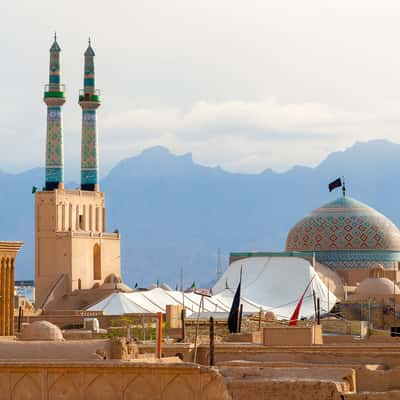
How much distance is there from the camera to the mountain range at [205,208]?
180125 mm

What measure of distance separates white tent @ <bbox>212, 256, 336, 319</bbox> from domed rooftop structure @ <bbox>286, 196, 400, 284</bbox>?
319cm

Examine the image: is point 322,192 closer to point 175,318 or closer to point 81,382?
point 175,318

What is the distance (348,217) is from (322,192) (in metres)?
121

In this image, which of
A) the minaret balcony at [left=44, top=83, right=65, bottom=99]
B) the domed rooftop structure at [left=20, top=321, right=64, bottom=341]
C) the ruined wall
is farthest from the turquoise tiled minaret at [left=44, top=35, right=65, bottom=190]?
the ruined wall

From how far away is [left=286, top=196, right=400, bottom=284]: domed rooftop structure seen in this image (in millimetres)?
61938

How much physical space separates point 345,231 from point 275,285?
18.3 ft

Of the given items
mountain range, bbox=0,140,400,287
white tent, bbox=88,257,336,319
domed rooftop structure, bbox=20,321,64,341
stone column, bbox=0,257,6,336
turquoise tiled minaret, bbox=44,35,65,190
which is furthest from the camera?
mountain range, bbox=0,140,400,287

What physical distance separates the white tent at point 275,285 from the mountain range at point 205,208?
117031 mm

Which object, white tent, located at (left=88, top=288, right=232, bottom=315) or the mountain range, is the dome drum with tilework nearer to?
white tent, located at (left=88, top=288, right=232, bottom=315)

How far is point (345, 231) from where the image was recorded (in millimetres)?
62062

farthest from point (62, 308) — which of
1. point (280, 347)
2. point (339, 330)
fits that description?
point (280, 347)

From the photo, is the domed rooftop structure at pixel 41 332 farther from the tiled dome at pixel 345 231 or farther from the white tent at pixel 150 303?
the tiled dome at pixel 345 231

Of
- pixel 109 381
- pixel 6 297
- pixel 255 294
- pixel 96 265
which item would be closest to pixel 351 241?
pixel 255 294

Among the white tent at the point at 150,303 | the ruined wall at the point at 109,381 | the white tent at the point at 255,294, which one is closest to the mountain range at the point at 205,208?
the white tent at the point at 255,294
